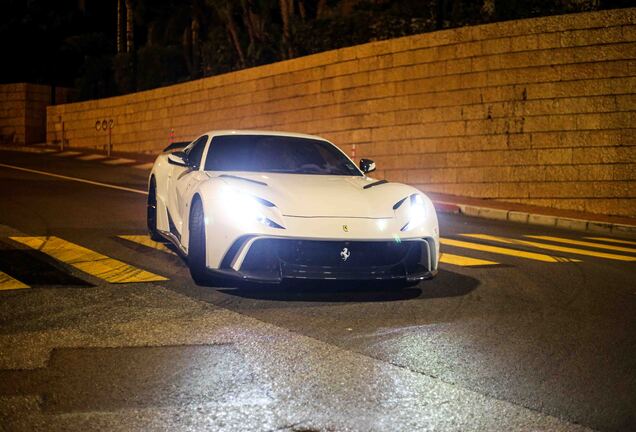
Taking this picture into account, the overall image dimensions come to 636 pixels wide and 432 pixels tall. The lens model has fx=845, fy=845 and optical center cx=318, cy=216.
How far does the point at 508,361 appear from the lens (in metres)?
5.05

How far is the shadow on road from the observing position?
6766 millimetres

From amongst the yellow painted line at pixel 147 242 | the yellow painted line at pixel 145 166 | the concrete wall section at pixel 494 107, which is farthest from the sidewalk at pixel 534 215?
the yellow painted line at pixel 145 166

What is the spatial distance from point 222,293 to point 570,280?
11.3 feet

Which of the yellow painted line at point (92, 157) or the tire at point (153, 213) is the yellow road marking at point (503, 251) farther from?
the yellow painted line at point (92, 157)

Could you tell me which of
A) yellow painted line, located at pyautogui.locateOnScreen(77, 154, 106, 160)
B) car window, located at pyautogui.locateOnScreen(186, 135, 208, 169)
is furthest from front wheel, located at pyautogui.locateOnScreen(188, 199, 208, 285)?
yellow painted line, located at pyautogui.locateOnScreen(77, 154, 106, 160)

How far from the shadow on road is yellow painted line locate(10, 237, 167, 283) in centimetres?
99

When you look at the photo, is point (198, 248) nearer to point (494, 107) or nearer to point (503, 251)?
point (503, 251)

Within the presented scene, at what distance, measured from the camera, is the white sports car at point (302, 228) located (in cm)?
643

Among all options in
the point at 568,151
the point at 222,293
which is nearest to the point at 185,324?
the point at 222,293

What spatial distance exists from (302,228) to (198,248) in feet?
3.21

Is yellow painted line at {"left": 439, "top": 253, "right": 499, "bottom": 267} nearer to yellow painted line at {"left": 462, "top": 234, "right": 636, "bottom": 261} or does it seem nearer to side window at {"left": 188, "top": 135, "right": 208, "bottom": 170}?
yellow painted line at {"left": 462, "top": 234, "right": 636, "bottom": 261}

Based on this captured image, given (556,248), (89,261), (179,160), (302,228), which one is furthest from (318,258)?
(556,248)

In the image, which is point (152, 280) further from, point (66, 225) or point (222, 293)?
point (66, 225)

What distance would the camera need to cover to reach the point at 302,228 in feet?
21.2
